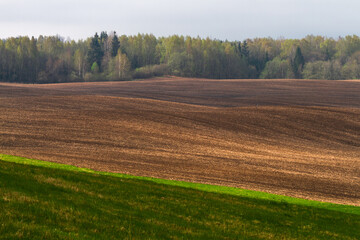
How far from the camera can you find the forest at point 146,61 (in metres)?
144

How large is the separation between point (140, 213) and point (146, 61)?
540 ft

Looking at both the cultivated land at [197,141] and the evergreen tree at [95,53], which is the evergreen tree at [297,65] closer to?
the evergreen tree at [95,53]

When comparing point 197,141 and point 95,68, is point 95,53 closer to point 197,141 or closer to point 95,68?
point 95,68

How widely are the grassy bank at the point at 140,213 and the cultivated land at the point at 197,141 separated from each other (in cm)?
828

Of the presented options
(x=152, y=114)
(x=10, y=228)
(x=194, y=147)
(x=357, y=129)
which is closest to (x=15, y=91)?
(x=152, y=114)

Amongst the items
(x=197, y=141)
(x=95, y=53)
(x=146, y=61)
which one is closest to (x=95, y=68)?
(x=95, y=53)

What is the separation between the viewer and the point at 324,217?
1942 cm

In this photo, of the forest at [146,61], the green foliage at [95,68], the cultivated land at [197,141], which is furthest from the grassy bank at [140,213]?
the green foliage at [95,68]

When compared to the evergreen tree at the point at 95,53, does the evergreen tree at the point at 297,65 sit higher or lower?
lower

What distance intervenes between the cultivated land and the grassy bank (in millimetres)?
8281

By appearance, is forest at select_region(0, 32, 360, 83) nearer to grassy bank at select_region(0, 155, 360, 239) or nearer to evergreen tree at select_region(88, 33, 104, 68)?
evergreen tree at select_region(88, 33, 104, 68)

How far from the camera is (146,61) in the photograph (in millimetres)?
175875

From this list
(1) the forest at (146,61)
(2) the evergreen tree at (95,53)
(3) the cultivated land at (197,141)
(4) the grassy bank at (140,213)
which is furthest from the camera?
(2) the evergreen tree at (95,53)

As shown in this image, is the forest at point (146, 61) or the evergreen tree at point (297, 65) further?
the evergreen tree at point (297, 65)
